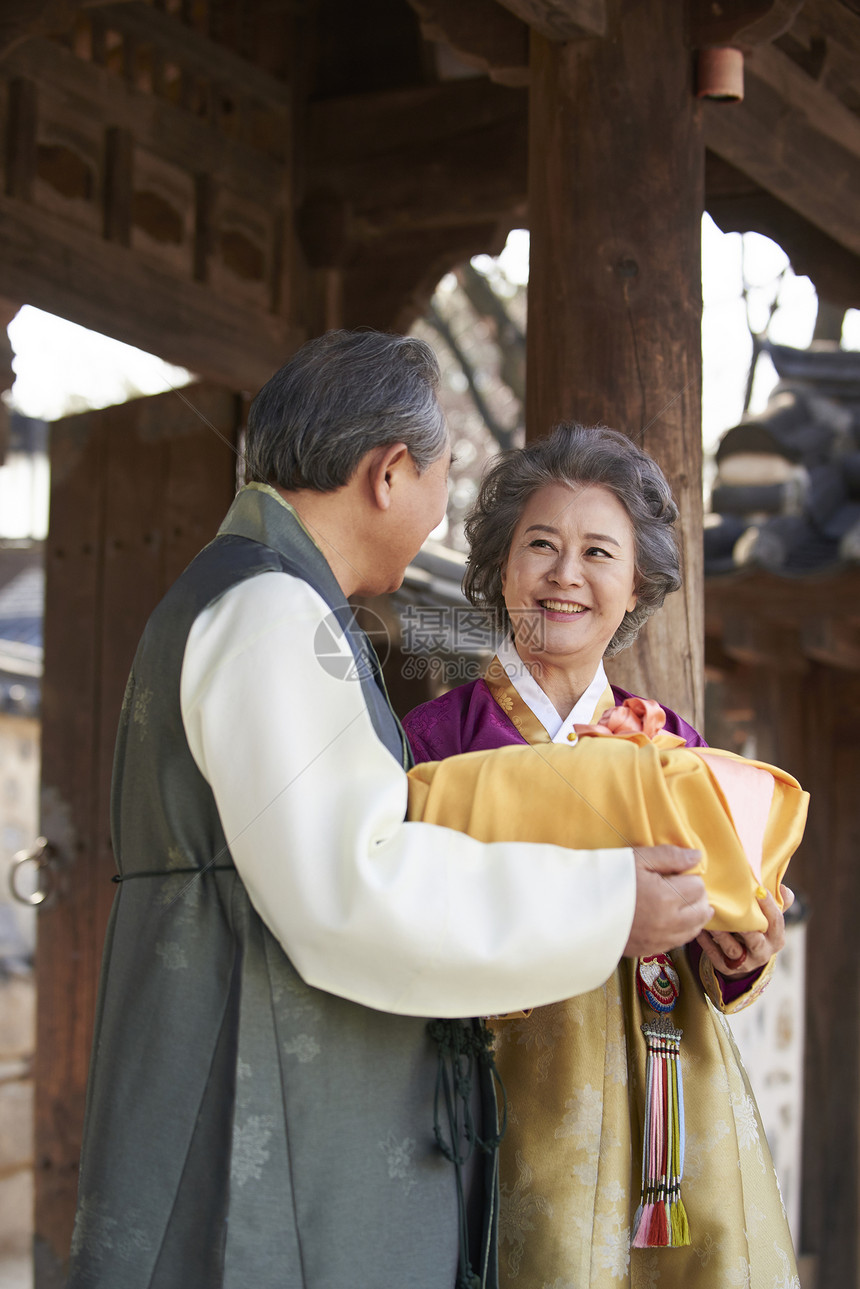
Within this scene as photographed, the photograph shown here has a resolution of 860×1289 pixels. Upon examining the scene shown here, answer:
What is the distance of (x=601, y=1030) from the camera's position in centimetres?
190

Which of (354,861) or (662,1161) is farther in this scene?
(662,1161)

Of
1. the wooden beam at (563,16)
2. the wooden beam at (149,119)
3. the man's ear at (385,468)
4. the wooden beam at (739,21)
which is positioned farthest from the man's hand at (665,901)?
the wooden beam at (149,119)

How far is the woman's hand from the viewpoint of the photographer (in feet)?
5.90

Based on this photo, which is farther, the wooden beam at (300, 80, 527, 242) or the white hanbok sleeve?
the wooden beam at (300, 80, 527, 242)

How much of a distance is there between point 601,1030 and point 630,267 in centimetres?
136

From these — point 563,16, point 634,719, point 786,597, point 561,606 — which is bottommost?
point 634,719

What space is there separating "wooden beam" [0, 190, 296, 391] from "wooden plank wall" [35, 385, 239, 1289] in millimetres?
153

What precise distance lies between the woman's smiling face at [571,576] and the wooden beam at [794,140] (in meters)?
1.25

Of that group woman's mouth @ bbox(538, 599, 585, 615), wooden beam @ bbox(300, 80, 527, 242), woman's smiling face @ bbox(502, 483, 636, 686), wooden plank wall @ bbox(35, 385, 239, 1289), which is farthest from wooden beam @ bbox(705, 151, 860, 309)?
woman's mouth @ bbox(538, 599, 585, 615)

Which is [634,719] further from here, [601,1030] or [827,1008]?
[827,1008]

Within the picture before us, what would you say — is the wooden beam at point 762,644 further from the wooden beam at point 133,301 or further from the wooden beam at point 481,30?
the wooden beam at point 481,30

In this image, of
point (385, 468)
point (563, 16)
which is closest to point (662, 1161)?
point (385, 468)

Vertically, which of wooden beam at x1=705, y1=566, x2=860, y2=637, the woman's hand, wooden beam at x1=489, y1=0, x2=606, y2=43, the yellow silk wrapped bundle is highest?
wooden beam at x1=489, y1=0, x2=606, y2=43

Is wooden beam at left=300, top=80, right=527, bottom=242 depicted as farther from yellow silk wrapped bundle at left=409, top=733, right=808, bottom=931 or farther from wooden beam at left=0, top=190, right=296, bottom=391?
yellow silk wrapped bundle at left=409, top=733, right=808, bottom=931
